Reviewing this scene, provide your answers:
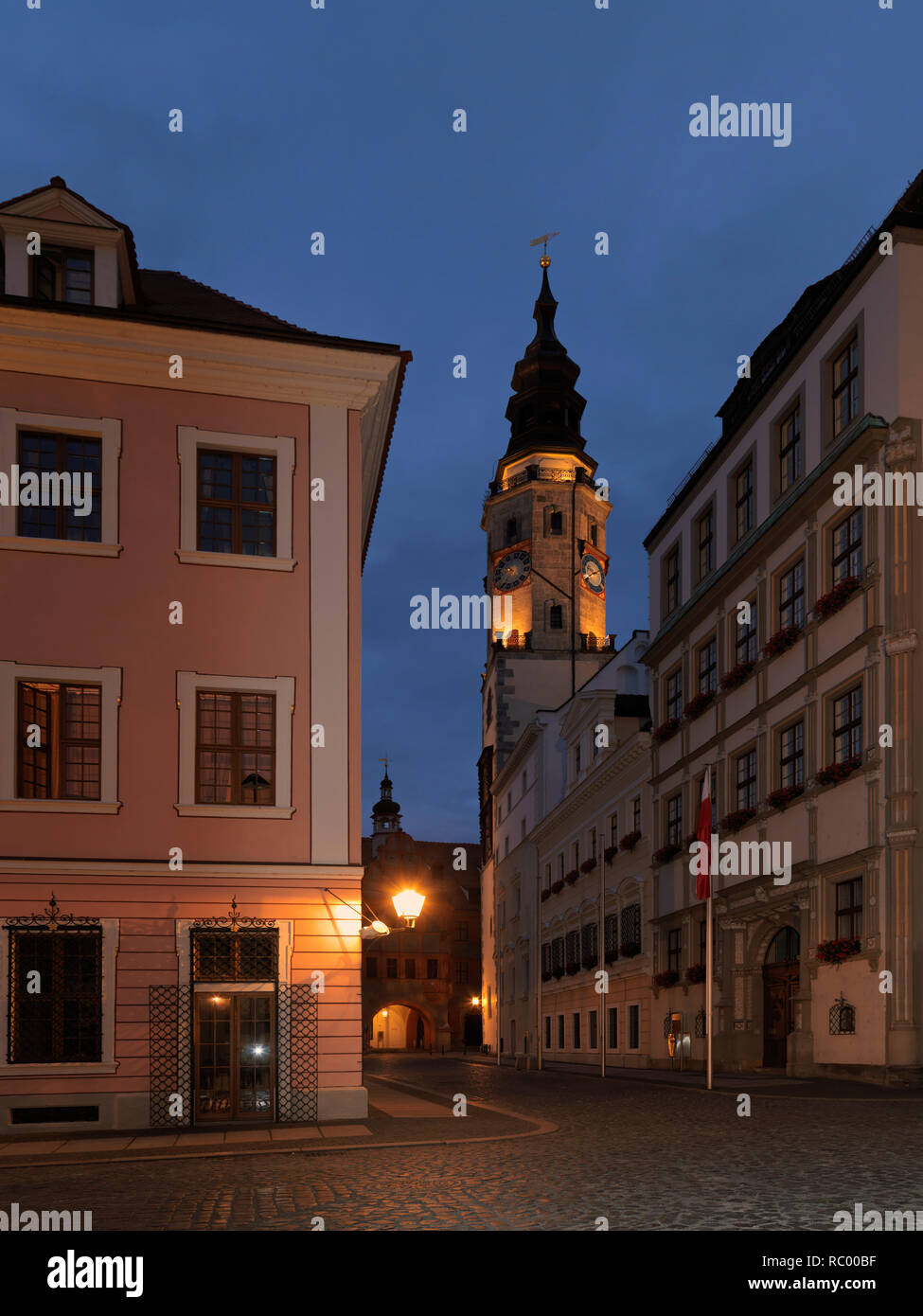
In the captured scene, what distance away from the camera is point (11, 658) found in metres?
19.7

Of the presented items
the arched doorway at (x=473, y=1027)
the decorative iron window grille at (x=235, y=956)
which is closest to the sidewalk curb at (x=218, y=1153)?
the decorative iron window grille at (x=235, y=956)

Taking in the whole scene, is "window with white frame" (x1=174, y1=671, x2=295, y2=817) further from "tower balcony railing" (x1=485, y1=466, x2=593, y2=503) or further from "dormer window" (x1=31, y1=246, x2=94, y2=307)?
"tower balcony railing" (x1=485, y1=466, x2=593, y2=503)

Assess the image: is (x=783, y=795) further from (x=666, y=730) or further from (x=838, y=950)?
(x=666, y=730)

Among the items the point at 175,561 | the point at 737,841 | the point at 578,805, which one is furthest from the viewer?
the point at 578,805

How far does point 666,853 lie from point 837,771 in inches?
507

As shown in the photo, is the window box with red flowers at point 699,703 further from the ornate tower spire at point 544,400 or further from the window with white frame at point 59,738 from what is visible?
the ornate tower spire at point 544,400

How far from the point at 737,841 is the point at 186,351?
20.7 meters

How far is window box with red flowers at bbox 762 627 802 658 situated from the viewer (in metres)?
32.0

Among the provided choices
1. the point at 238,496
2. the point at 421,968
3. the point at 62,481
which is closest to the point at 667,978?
the point at 238,496

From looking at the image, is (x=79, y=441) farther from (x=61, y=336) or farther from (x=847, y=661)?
(x=847, y=661)

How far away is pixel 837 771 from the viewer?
28.8 metres

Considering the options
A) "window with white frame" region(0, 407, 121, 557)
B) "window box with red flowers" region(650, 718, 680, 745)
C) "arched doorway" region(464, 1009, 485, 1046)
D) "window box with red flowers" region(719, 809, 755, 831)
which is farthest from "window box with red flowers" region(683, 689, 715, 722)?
"arched doorway" region(464, 1009, 485, 1046)

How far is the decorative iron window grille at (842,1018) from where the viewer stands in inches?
1091
